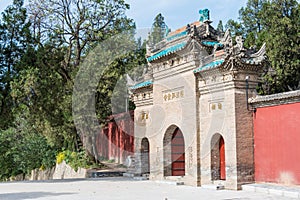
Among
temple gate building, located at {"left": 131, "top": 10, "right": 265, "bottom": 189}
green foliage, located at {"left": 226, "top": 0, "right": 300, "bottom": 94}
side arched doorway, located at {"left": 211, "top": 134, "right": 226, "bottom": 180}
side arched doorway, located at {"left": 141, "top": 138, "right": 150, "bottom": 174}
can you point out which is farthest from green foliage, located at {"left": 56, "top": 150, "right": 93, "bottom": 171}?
green foliage, located at {"left": 226, "top": 0, "right": 300, "bottom": 94}

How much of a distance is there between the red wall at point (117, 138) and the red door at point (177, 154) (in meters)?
3.67

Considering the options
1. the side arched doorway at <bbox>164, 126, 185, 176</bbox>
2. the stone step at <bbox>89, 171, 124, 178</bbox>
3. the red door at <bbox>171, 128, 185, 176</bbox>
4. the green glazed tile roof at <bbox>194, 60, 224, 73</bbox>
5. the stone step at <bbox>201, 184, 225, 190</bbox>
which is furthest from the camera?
the stone step at <bbox>89, 171, 124, 178</bbox>

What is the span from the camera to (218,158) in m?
11.5

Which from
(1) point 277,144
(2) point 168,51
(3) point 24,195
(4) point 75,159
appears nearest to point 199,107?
(2) point 168,51

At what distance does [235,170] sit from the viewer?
10.4 meters

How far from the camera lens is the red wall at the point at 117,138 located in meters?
17.5

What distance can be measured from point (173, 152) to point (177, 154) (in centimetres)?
17

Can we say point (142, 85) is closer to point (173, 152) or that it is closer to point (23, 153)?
point (173, 152)

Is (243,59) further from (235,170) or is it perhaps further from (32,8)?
(32,8)

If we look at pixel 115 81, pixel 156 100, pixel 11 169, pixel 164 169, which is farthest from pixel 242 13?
pixel 11 169

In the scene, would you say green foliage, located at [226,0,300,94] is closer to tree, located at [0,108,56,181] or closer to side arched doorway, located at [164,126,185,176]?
side arched doorway, located at [164,126,185,176]

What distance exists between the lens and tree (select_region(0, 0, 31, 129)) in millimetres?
14500

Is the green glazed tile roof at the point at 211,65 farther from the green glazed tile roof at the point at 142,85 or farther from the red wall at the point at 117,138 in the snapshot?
the red wall at the point at 117,138

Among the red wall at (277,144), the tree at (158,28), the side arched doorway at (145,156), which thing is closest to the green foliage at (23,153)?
the side arched doorway at (145,156)
